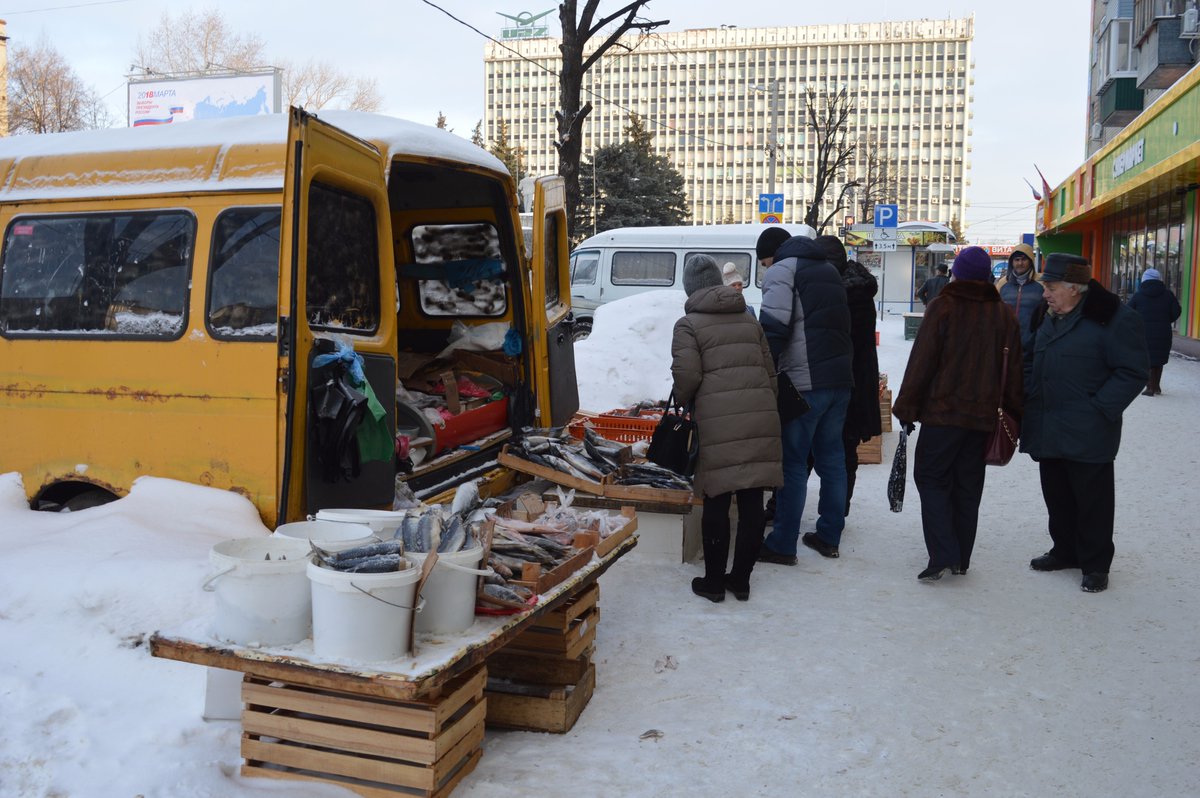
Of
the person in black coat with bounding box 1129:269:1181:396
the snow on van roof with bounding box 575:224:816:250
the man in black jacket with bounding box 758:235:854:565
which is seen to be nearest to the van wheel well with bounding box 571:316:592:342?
the snow on van roof with bounding box 575:224:816:250

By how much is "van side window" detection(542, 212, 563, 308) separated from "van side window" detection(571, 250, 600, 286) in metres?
11.0

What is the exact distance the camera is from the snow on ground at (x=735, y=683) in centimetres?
363

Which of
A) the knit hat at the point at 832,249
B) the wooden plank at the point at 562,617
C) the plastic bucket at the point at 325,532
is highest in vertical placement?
the knit hat at the point at 832,249

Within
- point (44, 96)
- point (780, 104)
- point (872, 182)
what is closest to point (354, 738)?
point (44, 96)

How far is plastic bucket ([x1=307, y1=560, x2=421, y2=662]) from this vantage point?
313cm

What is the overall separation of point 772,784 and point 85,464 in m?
3.65

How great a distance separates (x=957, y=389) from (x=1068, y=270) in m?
0.93

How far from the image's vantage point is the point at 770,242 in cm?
657

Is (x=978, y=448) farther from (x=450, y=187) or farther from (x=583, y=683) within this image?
(x=450, y=187)

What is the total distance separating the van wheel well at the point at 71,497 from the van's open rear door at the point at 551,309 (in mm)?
3295

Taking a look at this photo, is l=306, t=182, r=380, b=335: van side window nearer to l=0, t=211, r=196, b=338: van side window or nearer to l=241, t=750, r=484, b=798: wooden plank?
l=0, t=211, r=196, b=338: van side window

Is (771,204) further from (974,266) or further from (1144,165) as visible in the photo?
(974,266)

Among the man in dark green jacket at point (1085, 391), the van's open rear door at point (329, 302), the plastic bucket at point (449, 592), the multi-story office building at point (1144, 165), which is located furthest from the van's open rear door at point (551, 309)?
the multi-story office building at point (1144, 165)

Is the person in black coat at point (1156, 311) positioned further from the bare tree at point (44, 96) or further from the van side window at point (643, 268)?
the bare tree at point (44, 96)
